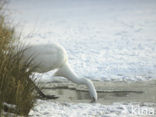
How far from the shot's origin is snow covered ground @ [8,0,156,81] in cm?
923

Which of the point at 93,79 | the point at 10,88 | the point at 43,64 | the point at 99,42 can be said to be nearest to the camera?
the point at 10,88

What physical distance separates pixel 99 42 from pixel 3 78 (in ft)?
27.9

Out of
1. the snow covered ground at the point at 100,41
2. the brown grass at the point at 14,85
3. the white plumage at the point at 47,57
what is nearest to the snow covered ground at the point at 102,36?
the snow covered ground at the point at 100,41

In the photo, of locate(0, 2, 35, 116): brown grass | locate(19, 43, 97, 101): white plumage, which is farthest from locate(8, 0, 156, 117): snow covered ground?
locate(0, 2, 35, 116): brown grass

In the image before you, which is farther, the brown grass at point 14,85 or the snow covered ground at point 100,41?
the snow covered ground at point 100,41

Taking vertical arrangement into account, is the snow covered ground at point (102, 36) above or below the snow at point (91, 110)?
above

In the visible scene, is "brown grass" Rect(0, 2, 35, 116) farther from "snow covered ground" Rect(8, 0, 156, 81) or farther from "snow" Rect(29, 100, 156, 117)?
"snow covered ground" Rect(8, 0, 156, 81)

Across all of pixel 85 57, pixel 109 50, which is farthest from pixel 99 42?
pixel 85 57

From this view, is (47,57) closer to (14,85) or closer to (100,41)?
(14,85)

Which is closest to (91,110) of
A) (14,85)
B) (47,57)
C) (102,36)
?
(14,85)

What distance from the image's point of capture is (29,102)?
5.12 meters

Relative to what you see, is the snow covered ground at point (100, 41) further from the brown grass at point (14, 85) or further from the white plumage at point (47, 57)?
the brown grass at point (14, 85)

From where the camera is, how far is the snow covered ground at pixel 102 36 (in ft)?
30.3

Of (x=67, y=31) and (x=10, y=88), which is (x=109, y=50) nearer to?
(x=67, y=31)
